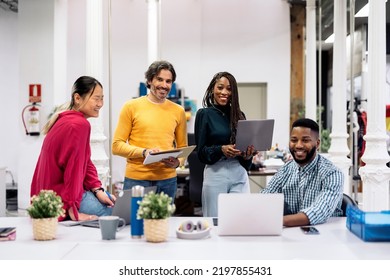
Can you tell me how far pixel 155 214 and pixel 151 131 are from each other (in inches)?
49.2

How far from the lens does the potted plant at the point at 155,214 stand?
2.00 metres

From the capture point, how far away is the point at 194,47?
9688 millimetres

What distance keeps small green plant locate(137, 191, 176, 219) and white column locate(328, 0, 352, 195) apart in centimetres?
431

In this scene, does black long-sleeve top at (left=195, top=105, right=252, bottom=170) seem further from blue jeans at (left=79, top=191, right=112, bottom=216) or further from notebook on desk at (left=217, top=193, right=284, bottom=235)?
notebook on desk at (left=217, top=193, right=284, bottom=235)

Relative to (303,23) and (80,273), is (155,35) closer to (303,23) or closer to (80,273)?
(303,23)

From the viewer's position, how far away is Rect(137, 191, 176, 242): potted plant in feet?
6.57

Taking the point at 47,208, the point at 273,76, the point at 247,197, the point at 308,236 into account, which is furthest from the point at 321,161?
the point at 273,76

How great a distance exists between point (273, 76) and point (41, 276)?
27.7 ft

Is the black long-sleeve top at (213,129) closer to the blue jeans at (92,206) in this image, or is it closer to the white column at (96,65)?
the blue jeans at (92,206)

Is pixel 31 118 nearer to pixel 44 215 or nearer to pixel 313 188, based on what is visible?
pixel 44 215

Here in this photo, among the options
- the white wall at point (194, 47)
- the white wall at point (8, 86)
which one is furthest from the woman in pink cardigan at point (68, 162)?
the white wall at point (8, 86)

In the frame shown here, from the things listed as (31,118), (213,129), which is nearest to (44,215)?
(213,129)

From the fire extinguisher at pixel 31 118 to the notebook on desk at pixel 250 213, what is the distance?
5.65 meters

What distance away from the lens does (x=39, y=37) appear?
7227 millimetres
